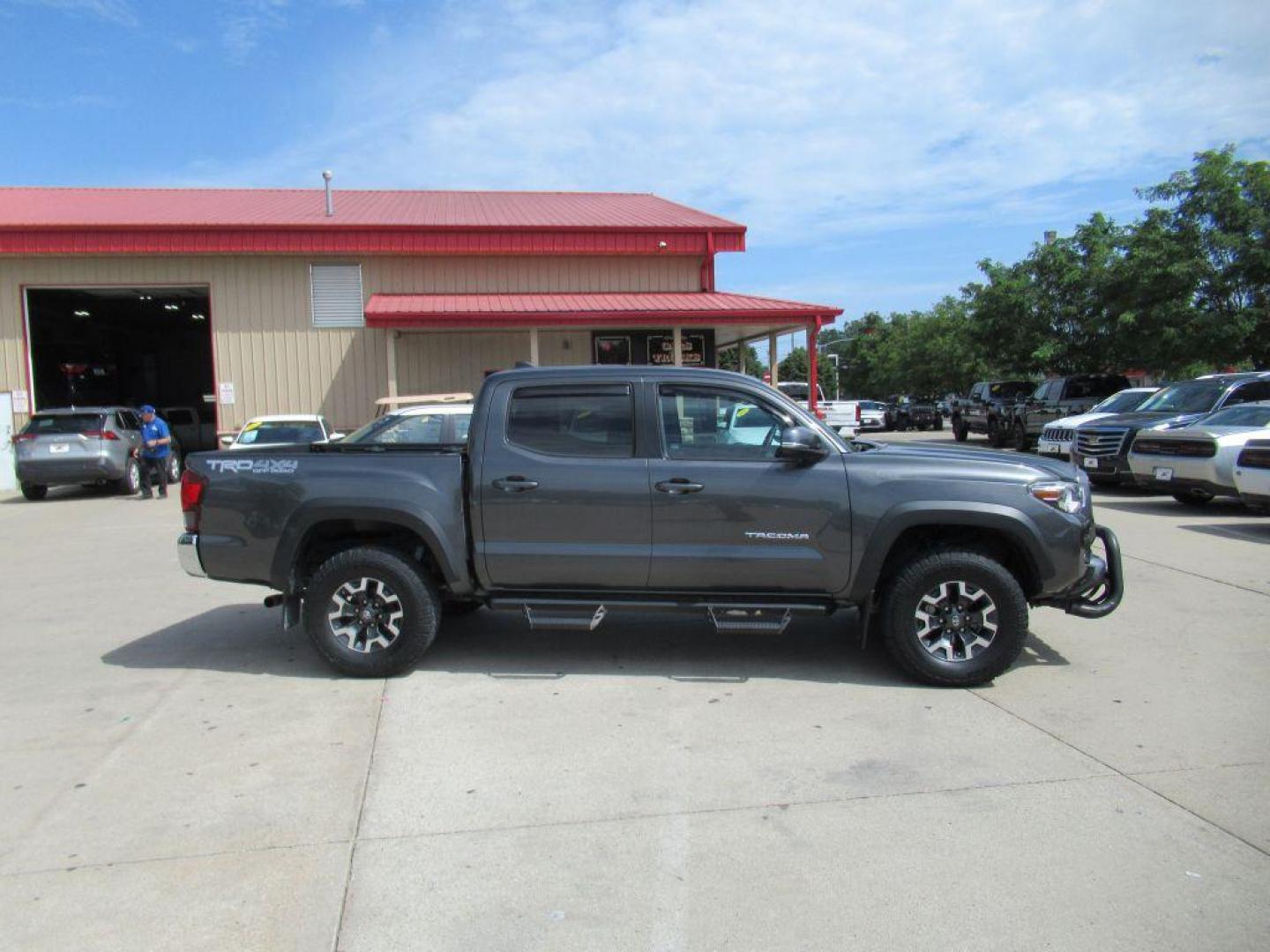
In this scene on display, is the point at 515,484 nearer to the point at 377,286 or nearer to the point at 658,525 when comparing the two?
the point at 658,525

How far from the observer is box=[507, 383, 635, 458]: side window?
5859mm

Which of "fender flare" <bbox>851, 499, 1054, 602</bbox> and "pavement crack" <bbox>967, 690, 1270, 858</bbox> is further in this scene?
"fender flare" <bbox>851, 499, 1054, 602</bbox>

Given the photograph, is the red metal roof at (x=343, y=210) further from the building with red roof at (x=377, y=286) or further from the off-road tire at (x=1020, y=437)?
the off-road tire at (x=1020, y=437)

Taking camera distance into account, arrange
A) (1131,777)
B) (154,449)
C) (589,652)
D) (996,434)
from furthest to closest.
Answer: (996,434), (154,449), (589,652), (1131,777)

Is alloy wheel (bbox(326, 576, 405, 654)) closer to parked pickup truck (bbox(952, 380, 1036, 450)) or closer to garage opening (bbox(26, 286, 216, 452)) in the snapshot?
garage opening (bbox(26, 286, 216, 452))

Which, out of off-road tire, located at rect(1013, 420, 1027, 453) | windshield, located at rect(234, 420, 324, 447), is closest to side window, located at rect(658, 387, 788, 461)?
windshield, located at rect(234, 420, 324, 447)

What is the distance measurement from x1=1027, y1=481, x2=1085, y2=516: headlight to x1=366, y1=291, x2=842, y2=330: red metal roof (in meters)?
15.7

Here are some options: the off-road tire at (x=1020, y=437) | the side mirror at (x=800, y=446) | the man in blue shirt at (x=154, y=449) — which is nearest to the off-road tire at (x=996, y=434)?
the off-road tire at (x=1020, y=437)

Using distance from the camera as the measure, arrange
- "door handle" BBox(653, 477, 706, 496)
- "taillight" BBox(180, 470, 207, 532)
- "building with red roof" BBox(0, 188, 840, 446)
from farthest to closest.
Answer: "building with red roof" BBox(0, 188, 840, 446)
"taillight" BBox(180, 470, 207, 532)
"door handle" BBox(653, 477, 706, 496)

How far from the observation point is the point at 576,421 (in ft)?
19.4

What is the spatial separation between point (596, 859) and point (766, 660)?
278cm

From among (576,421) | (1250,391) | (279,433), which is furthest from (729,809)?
(1250,391)

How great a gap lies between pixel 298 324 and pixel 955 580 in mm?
19870

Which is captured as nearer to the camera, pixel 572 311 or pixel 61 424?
pixel 61 424
